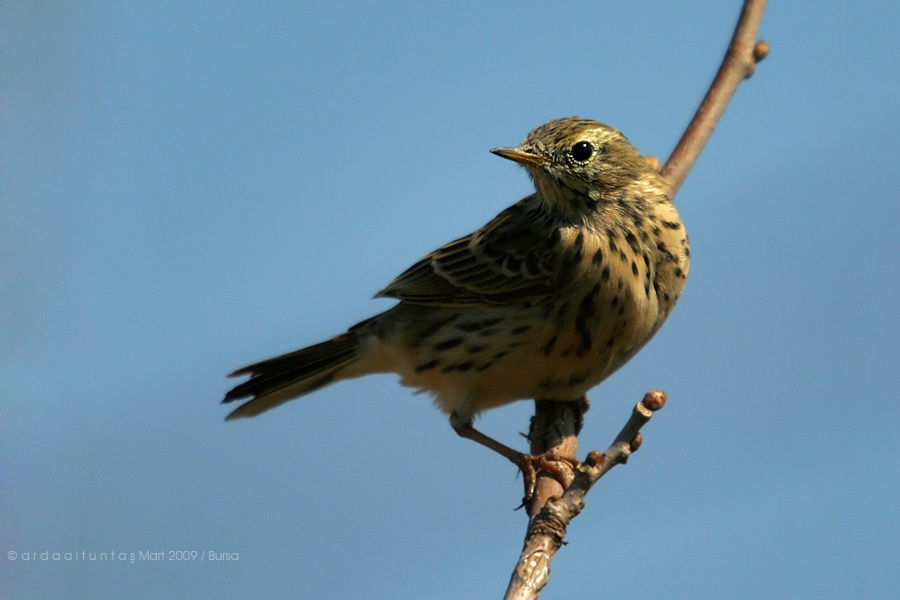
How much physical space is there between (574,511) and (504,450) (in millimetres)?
1841

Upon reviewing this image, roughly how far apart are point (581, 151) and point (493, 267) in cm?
80

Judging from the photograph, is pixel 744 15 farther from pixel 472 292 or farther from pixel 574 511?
pixel 574 511

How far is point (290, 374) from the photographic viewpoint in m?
6.25

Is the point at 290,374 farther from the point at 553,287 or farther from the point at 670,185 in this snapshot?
the point at 670,185

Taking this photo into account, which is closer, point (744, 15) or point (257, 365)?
point (744, 15)

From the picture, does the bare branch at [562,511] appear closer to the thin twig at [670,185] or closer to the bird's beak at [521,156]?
the thin twig at [670,185]

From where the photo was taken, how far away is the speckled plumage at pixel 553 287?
532cm

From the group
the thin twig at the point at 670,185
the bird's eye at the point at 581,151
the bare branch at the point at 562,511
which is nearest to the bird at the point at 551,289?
the bird's eye at the point at 581,151

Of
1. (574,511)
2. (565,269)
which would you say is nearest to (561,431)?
(565,269)

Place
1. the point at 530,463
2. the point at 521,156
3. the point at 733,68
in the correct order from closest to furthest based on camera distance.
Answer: the point at 530,463
the point at 521,156
the point at 733,68

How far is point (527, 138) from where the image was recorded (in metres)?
5.61

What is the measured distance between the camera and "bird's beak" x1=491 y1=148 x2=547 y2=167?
5371 mm

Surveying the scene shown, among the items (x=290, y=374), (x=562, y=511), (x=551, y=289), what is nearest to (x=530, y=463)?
(x=551, y=289)

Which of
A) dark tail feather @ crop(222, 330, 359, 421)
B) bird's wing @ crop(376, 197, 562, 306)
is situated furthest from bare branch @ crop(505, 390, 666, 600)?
dark tail feather @ crop(222, 330, 359, 421)
